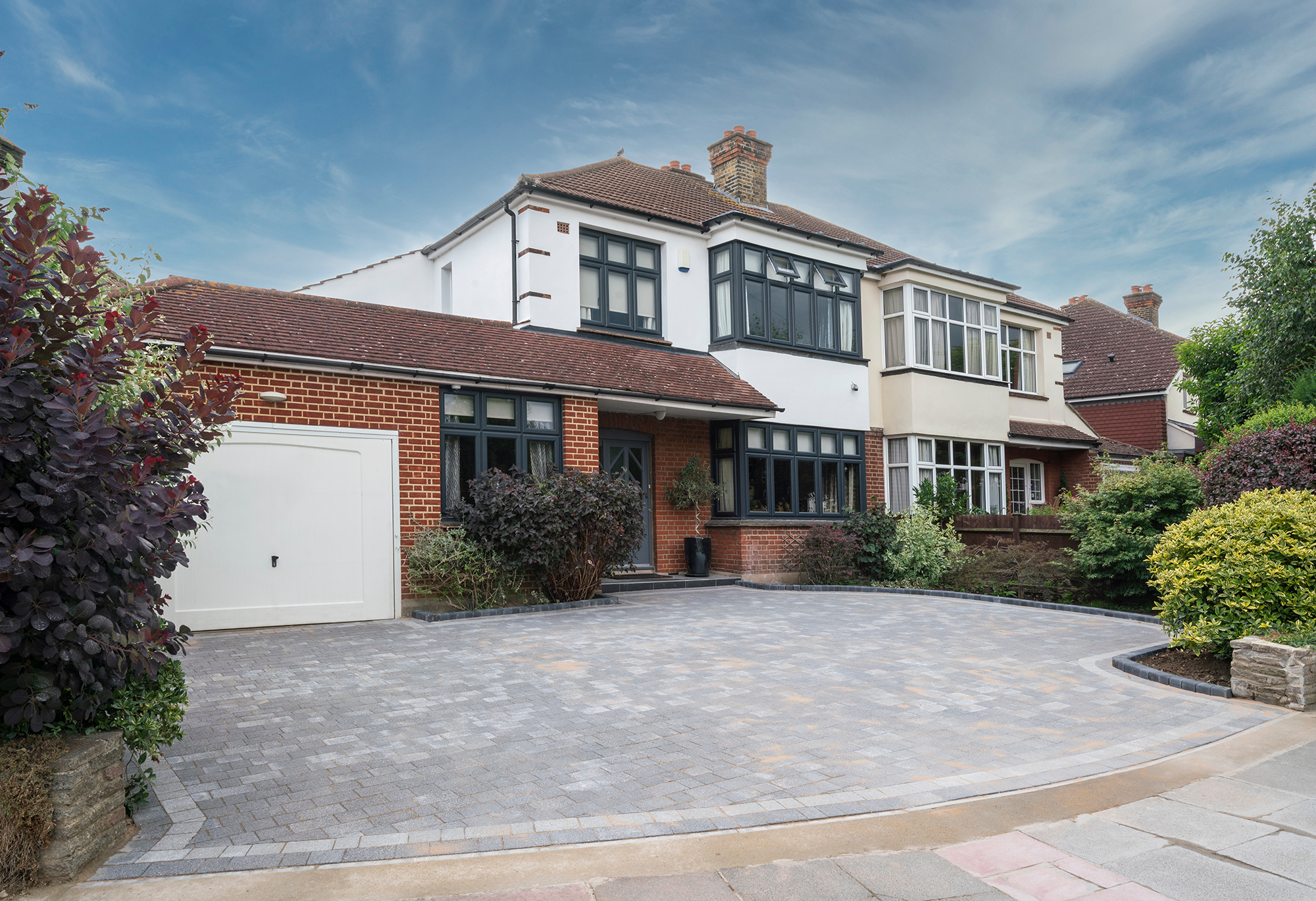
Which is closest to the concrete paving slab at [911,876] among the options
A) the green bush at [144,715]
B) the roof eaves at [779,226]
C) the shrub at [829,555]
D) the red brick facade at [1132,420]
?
the green bush at [144,715]

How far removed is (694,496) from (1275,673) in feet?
31.0

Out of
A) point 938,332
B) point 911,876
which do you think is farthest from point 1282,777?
point 938,332

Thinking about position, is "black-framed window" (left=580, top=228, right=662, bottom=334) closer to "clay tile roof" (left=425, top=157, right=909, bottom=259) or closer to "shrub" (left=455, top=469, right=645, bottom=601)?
"clay tile roof" (left=425, top=157, right=909, bottom=259)

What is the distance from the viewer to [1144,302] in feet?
99.5

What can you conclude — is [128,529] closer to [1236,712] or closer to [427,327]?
[1236,712]

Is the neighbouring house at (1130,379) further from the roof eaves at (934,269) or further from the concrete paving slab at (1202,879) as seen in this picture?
the concrete paving slab at (1202,879)

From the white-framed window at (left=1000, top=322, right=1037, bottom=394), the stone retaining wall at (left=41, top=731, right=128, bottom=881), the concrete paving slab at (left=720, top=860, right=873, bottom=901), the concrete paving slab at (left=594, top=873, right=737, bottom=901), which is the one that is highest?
the white-framed window at (left=1000, top=322, right=1037, bottom=394)

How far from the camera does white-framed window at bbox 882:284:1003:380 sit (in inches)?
680

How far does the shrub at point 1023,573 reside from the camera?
1223cm

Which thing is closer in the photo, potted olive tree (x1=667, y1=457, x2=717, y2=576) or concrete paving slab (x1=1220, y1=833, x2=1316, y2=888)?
concrete paving slab (x1=1220, y1=833, x2=1316, y2=888)

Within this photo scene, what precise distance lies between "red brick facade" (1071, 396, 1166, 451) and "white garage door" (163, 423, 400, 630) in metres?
23.4

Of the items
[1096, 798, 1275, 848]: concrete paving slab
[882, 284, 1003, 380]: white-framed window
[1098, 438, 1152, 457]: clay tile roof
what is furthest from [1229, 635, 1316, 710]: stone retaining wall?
[1098, 438, 1152, 457]: clay tile roof

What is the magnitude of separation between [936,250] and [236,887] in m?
21.2

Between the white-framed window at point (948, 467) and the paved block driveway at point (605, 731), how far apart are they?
8295mm
